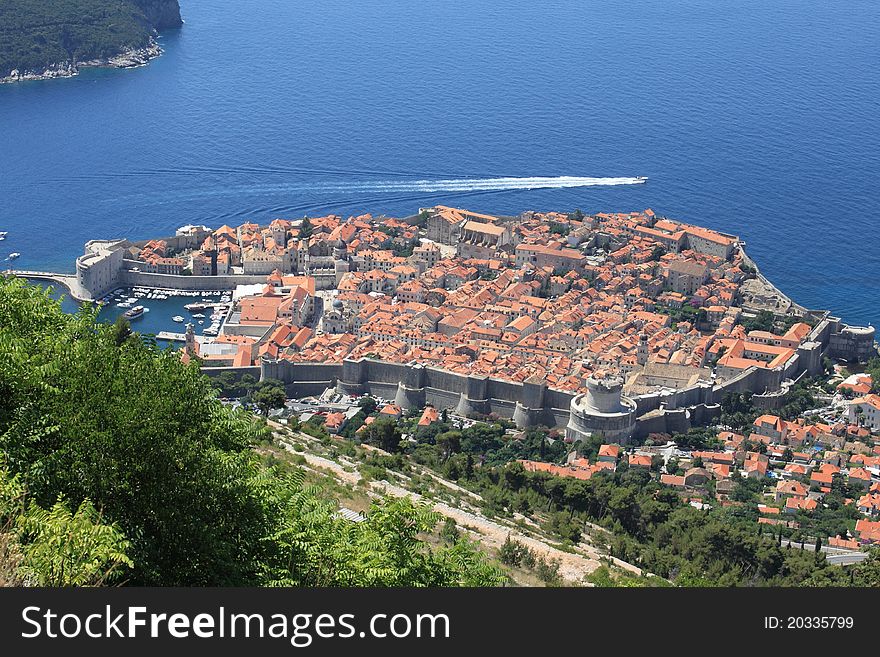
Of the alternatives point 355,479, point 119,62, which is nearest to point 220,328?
point 355,479

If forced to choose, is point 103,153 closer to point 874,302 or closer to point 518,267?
point 518,267

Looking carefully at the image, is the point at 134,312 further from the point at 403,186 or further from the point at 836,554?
the point at 836,554

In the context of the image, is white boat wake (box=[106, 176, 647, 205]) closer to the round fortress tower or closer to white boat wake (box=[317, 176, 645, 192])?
white boat wake (box=[317, 176, 645, 192])

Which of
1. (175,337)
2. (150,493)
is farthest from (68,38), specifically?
(150,493)

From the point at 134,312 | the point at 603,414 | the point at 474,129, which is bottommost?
the point at 134,312

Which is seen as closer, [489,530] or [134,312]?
[489,530]

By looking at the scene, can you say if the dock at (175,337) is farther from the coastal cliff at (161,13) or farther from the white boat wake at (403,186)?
the coastal cliff at (161,13)

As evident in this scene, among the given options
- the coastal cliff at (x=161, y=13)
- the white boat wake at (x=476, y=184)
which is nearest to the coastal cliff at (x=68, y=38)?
the coastal cliff at (x=161, y=13)
